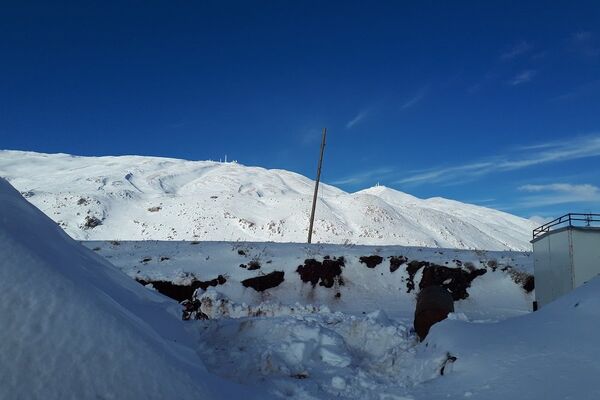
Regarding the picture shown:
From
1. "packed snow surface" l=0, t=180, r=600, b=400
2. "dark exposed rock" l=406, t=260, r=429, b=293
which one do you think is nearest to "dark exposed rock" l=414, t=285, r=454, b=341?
"packed snow surface" l=0, t=180, r=600, b=400

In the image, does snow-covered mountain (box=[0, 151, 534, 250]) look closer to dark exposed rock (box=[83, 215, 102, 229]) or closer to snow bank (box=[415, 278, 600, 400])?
dark exposed rock (box=[83, 215, 102, 229])

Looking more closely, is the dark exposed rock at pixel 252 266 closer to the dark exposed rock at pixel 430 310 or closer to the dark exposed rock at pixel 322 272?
the dark exposed rock at pixel 322 272

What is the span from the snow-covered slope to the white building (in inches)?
500

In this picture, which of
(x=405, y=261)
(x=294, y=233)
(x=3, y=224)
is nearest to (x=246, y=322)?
(x=3, y=224)

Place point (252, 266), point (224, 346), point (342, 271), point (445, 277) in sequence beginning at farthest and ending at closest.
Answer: point (342, 271)
point (252, 266)
point (445, 277)
point (224, 346)

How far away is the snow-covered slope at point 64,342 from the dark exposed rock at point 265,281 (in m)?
13.3

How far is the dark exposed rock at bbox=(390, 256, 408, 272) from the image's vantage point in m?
19.1

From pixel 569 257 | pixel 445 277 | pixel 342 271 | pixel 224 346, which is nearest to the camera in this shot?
pixel 224 346

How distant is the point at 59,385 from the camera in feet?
9.63

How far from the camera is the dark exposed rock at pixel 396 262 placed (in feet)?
62.5

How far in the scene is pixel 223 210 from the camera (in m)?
49.6

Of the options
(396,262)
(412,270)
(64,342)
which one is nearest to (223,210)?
(396,262)

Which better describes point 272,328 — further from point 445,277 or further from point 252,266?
point 445,277

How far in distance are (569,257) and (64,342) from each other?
14.5 meters
